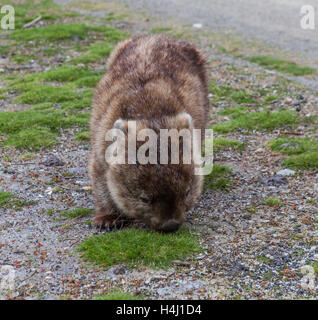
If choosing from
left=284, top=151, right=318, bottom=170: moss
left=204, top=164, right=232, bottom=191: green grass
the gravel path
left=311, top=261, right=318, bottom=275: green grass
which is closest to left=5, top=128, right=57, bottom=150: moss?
the gravel path

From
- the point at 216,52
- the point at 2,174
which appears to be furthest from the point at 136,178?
the point at 216,52

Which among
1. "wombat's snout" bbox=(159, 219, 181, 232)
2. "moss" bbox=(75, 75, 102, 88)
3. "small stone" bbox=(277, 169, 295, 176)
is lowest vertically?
"small stone" bbox=(277, 169, 295, 176)

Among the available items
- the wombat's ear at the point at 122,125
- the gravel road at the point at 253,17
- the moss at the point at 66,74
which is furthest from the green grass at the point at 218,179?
the gravel road at the point at 253,17

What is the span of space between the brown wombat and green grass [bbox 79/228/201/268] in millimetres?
121

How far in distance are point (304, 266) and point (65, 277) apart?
179cm

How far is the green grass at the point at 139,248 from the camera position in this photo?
13.9 ft

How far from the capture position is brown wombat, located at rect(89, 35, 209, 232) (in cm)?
428

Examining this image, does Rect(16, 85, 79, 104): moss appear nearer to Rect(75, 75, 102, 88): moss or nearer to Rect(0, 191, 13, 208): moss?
Rect(75, 75, 102, 88): moss

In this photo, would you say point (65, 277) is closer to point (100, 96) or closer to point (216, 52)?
point (100, 96)

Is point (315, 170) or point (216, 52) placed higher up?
point (216, 52)

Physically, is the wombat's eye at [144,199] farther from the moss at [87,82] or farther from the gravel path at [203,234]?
the moss at [87,82]

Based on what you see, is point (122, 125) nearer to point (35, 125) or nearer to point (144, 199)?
point (144, 199)

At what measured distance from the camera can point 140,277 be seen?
13.2ft

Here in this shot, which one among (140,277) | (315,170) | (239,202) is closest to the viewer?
(140,277)
